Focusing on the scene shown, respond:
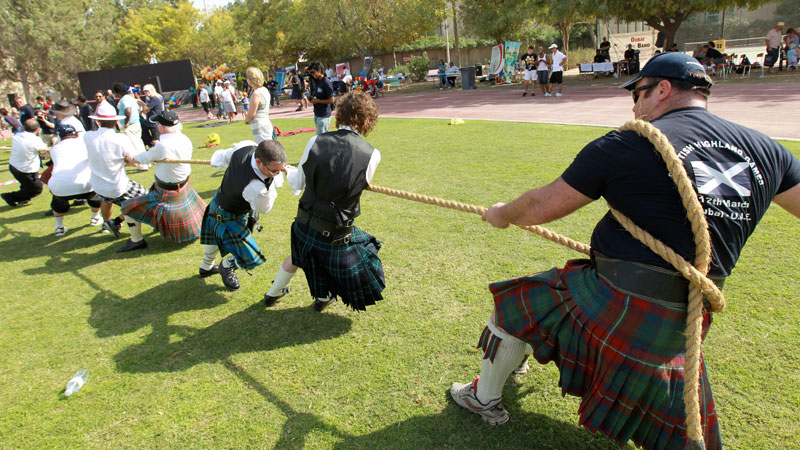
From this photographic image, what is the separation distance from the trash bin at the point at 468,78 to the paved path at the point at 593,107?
2.72 metres

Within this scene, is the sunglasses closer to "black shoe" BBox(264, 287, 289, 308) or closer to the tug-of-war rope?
the tug-of-war rope

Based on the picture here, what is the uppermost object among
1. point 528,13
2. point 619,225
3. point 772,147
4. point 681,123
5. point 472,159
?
point 528,13

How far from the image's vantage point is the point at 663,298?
1.90 meters

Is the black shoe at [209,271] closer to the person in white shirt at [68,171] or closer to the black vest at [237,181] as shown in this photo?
the black vest at [237,181]

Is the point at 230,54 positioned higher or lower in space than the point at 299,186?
higher

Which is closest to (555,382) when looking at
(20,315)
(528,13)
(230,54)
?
(20,315)

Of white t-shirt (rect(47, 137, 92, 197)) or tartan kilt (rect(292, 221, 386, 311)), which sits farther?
white t-shirt (rect(47, 137, 92, 197))

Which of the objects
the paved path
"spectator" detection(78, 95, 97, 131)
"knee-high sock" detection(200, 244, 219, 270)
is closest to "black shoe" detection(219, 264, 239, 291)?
"knee-high sock" detection(200, 244, 219, 270)

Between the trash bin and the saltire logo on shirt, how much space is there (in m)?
23.9

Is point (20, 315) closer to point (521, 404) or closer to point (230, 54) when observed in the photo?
point (521, 404)

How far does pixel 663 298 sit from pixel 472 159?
688cm

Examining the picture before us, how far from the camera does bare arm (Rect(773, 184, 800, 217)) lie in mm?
1955

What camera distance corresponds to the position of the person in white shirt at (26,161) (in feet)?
25.2

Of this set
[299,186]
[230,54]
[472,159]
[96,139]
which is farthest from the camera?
[230,54]
